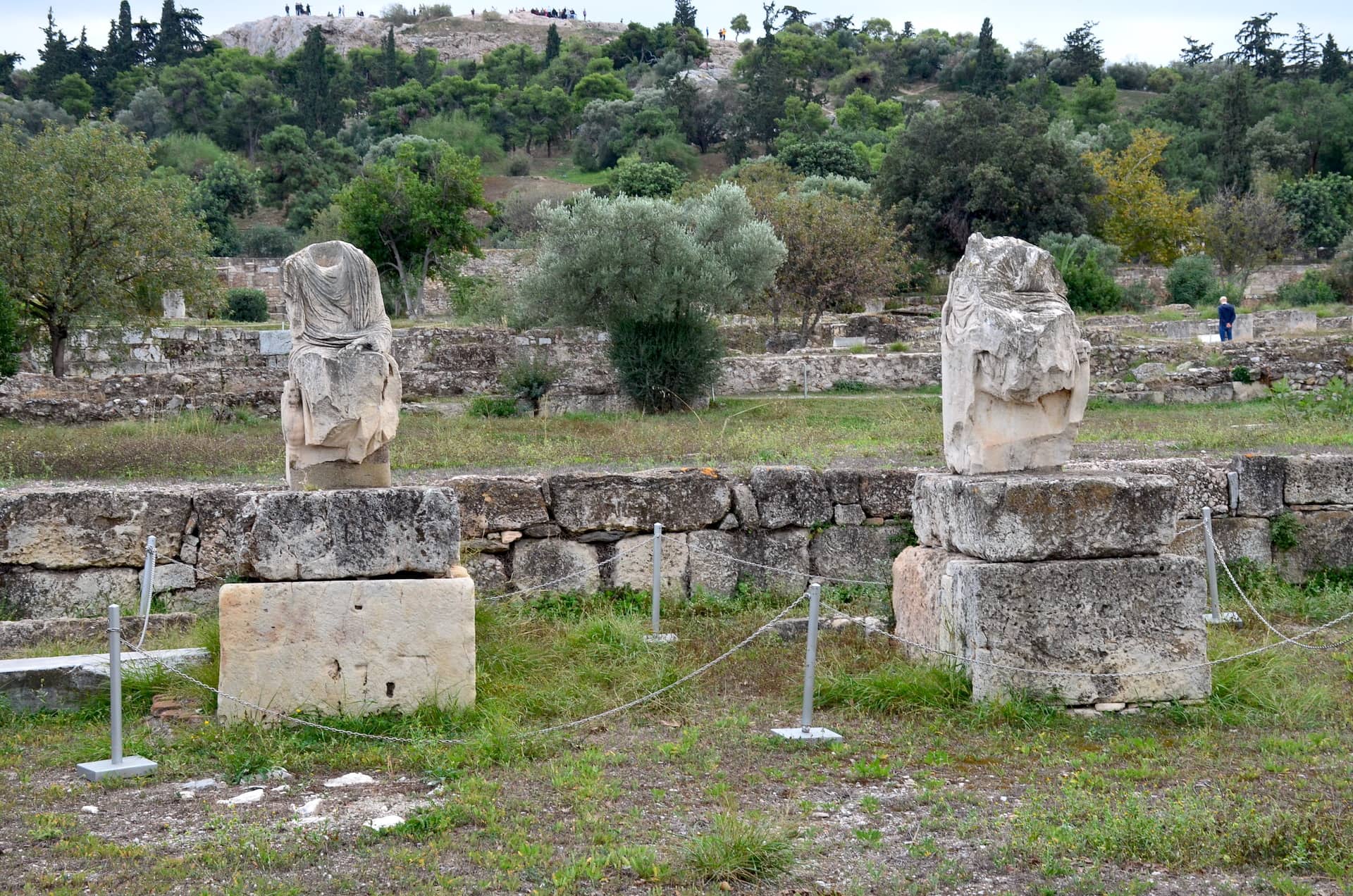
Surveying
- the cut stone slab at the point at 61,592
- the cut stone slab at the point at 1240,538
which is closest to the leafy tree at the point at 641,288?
the cut stone slab at the point at 1240,538

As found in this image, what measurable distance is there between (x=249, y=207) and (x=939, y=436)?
148 ft

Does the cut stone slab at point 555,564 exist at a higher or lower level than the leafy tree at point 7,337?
lower

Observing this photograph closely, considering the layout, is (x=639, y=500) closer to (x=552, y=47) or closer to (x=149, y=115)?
(x=149, y=115)

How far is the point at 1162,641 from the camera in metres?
5.97

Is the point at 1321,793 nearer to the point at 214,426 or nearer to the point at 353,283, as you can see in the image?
the point at 353,283

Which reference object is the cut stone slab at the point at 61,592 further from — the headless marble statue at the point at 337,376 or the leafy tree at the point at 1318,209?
the leafy tree at the point at 1318,209

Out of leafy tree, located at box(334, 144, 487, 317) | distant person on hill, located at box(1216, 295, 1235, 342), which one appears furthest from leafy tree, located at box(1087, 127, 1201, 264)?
leafy tree, located at box(334, 144, 487, 317)

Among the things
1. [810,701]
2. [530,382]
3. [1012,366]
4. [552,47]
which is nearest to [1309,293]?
[530,382]

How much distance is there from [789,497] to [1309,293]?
29.8 meters

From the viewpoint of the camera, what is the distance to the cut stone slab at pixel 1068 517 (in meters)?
5.94

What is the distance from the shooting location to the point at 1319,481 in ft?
29.2

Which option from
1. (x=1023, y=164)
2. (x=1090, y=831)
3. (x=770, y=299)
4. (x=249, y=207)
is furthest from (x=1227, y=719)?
(x=249, y=207)

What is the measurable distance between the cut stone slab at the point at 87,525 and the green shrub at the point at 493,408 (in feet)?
27.5

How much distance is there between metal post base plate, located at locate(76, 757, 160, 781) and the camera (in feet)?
16.2
